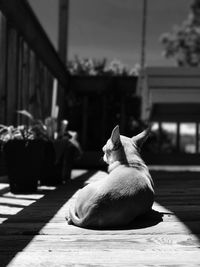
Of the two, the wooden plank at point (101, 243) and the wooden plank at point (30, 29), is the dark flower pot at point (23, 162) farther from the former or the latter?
the wooden plank at point (101, 243)

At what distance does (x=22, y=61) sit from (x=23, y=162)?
1789mm

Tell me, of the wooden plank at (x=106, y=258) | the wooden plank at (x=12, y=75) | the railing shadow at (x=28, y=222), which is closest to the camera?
the wooden plank at (x=106, y=258)

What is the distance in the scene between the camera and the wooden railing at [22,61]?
4586 millimetres

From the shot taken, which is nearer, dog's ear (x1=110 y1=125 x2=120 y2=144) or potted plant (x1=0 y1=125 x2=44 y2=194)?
dog's ear (x1=110 y1=125 x2=120 y2=144)

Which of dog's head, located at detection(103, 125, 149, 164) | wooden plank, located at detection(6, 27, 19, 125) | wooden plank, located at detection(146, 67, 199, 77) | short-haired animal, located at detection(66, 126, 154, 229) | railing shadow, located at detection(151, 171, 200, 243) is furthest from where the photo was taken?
wooden plank, located at detection(146, 67, 199, 77)

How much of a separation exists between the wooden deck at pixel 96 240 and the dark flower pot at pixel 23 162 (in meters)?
0.87

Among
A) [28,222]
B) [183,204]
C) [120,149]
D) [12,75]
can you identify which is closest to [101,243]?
[28,222]

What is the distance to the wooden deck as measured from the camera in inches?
64.9

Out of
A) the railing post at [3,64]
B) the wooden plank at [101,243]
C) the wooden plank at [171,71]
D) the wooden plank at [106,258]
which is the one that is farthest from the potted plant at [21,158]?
the wooden plank at [171,71]

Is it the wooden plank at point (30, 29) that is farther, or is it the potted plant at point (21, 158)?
the wooden plank at point (30, 29)

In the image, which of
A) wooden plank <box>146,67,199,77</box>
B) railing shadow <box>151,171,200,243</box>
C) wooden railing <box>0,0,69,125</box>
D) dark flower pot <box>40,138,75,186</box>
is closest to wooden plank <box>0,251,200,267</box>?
railing shadow <box>151,171,200,243</box>

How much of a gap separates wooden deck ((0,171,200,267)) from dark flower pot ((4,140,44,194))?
0.87 metres

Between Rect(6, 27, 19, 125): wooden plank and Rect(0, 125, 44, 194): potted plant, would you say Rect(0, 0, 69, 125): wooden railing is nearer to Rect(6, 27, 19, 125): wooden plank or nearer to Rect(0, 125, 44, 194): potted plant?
Rect(6, 27, 19, 125): wooden plank

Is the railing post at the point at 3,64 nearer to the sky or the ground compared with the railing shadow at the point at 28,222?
nearer to the sky
